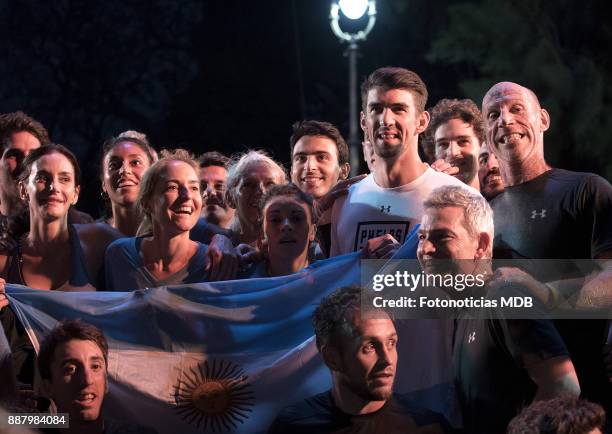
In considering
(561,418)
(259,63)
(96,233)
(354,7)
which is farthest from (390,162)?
(259,63)

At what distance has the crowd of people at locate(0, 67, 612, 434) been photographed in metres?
4.06

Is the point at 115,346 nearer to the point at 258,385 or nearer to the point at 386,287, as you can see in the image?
the point at 258,385

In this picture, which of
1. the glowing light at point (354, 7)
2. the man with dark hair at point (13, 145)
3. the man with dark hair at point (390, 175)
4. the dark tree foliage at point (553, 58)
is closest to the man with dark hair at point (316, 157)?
the man with dark hair at point (390, 175)

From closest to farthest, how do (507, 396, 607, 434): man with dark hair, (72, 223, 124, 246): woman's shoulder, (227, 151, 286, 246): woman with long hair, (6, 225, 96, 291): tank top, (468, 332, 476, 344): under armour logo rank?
(507, 396, 607, 434): man with dark hair, (468, 332, 476, 344): under armour logo, (6, 225, 96, 291): tank top, (72, 223, 124, 246): woman's shoulder, (227, 151, 286, 246): woman with long hair

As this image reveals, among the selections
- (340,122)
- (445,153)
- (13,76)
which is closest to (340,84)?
(340,122)

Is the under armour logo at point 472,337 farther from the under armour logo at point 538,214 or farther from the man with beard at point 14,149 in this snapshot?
the man with beard at point 14,149

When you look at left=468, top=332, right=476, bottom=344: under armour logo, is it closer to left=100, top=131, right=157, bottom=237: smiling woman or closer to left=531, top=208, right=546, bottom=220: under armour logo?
left=531, top=208, right=546, bottom=220: under armour logo

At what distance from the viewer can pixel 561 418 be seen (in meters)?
3.53

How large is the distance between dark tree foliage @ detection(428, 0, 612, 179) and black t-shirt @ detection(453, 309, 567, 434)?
10.4 meters

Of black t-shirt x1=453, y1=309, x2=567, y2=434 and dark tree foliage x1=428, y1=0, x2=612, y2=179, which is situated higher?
dark tree foliage x1=428, y1=0, x2=612, y2=179

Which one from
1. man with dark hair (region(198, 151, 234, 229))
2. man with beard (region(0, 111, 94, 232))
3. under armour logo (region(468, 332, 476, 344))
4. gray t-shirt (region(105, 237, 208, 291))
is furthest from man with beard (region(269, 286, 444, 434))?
man with dark hair (region(198, 151, 234, 229))

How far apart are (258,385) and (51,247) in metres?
1.24

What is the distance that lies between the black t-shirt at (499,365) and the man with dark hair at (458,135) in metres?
1.95

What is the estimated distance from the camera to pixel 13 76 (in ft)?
50.6
